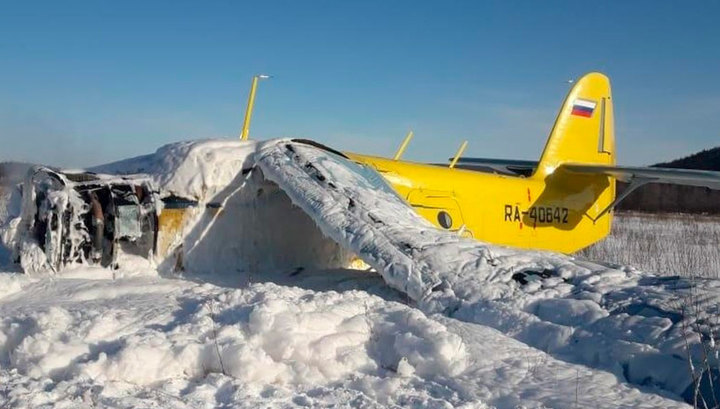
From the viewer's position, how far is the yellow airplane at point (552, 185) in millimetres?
9492

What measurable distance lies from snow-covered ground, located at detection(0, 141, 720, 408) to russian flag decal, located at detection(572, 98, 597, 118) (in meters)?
7.59

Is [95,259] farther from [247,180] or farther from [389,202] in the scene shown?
[389,202]

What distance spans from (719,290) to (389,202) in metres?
3.30

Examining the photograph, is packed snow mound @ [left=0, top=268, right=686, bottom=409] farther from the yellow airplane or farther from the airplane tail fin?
the airplane tail fin

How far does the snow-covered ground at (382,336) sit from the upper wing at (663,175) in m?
4.68

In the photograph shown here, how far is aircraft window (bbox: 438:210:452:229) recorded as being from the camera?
941 centimetres

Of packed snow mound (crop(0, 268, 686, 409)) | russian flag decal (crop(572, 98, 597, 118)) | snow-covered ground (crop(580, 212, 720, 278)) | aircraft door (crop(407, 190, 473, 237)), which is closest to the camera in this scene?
packed snow mound (crop(0, 268, 686, 409))

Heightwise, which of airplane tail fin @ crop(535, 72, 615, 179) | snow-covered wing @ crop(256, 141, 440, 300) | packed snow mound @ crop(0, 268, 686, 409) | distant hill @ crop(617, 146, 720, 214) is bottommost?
distant hill @ crop(617, 146, 720, 214)

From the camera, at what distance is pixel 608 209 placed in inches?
479

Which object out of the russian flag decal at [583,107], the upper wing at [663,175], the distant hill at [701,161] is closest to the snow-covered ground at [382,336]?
the upper wing at [663,175]

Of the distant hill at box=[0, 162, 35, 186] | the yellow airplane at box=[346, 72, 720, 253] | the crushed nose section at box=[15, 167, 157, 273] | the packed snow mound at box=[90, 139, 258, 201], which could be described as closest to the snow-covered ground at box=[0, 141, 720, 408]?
the crushed nose section at box=[15, 167, 157, 273]

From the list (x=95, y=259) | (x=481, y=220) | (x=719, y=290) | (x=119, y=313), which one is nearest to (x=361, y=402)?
(x=119, y=313)

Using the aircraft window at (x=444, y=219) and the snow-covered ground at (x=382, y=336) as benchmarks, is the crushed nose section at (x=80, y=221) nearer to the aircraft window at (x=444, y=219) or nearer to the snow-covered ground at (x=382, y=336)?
the snow-covered ground at (x=382, y=336)

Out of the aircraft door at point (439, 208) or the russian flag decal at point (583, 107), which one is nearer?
the aircraft door at point (439, 208)
